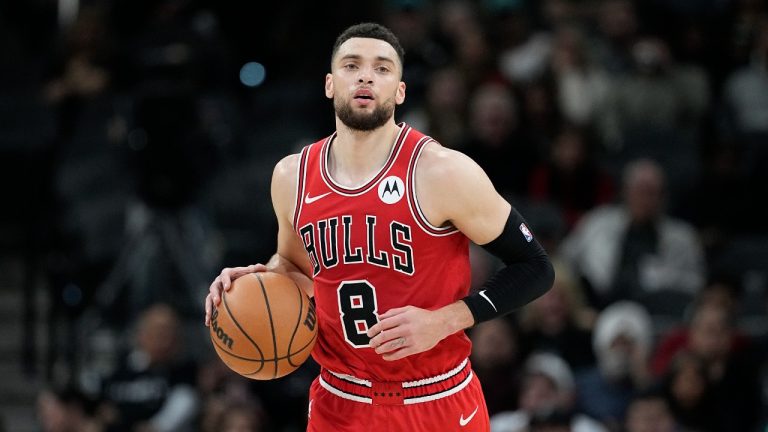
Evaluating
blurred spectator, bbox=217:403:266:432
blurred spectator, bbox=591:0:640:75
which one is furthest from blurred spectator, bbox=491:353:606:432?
blurred spectator, bbox=591:0:640:75

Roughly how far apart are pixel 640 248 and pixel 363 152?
20.3 feet

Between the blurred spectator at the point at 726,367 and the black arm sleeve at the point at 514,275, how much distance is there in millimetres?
4591

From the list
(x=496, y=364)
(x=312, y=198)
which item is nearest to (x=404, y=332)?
(x=312, y=198)

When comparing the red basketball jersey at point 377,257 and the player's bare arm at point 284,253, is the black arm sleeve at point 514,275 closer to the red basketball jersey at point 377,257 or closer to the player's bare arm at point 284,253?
the red basketball jersey at point 377,257

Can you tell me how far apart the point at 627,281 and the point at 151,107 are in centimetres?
452

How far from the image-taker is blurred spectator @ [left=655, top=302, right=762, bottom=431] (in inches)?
398

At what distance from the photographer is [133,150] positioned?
12.1 metres

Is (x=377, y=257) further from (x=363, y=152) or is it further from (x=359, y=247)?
(x=363, y=152)

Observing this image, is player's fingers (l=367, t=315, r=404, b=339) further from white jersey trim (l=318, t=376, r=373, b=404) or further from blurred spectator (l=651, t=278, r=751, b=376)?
blurred spectator (l=651, t=278, r=751, b=376)

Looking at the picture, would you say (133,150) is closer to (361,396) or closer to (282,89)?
(282,89)

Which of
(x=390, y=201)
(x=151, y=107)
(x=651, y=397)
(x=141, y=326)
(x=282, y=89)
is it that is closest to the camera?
(x=390, y=201)

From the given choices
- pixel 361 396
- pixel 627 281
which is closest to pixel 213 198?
pixel 627 281

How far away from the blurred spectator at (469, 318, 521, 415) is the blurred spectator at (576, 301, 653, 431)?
0.55 m

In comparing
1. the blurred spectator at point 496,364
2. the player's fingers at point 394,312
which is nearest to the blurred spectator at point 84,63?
the blurred spectator at point 496,364
